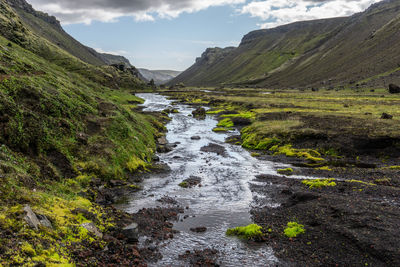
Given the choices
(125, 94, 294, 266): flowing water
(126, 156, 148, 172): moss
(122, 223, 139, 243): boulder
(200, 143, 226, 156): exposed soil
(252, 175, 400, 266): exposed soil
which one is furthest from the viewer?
(200, 143, 226, 156): exposed soil

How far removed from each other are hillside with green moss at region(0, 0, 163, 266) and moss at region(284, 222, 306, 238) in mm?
13653

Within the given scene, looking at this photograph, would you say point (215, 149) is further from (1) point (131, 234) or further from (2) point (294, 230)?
(1) point (131, 234)

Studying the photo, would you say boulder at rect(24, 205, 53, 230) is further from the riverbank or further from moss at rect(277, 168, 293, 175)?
moss at rect(277, 168, 293, 175)

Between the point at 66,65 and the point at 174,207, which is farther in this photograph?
the point at 66,65

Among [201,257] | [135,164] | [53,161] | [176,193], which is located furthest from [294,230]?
[53,161]

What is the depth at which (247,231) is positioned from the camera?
67.6 feet

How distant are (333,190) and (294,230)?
984cm

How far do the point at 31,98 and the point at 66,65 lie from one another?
5398 inches

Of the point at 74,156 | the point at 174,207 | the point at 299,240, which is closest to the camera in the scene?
the point at 299,240

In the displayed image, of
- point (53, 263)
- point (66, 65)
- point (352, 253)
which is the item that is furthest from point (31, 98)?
point (66, 65)

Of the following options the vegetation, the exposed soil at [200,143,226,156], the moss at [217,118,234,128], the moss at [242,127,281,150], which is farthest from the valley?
the moss at [217,118,234,128]

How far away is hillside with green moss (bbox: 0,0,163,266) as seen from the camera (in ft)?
46.6

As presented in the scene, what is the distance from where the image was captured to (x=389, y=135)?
4247 cm

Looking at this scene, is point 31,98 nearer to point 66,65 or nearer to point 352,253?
point 352,253
